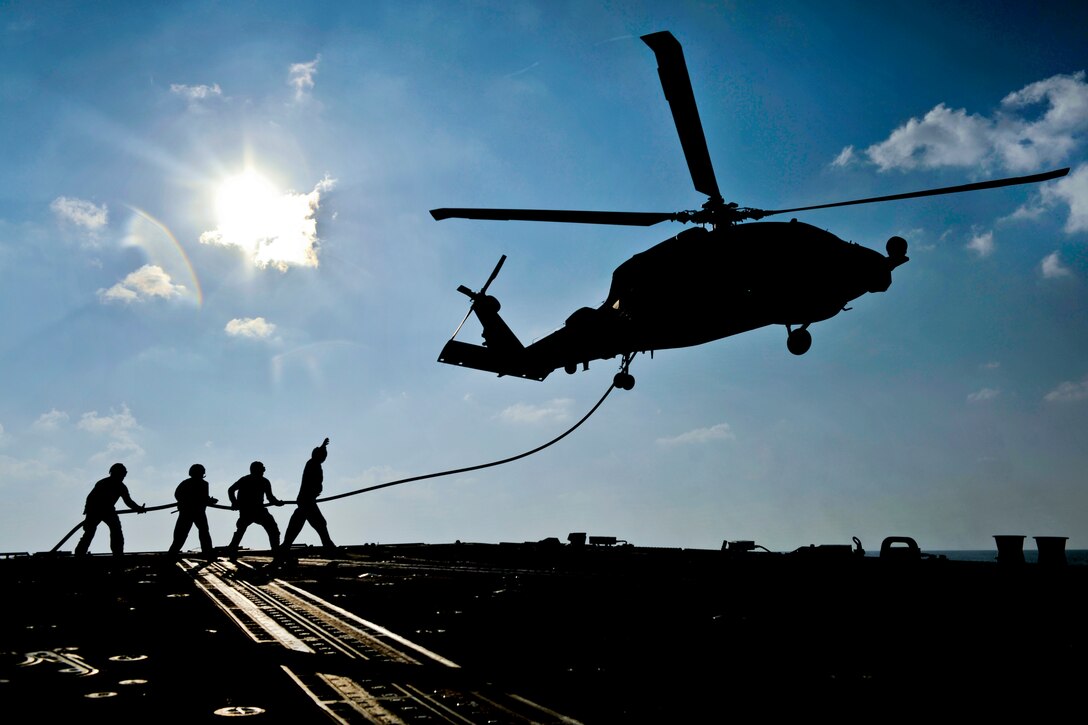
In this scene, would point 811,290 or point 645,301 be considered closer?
point 811,290

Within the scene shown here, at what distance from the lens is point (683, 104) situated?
1550cm

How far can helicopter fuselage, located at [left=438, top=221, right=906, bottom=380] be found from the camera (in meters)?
15.6

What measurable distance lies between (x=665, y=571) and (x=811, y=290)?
829 cm

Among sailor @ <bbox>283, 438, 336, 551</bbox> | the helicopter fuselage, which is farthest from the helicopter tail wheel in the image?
sailor @ <bbox>283, 438, 336, 551</bbox>

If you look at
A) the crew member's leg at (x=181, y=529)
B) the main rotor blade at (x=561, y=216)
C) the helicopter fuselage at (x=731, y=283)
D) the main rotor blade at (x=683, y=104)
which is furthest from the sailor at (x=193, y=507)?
the main rotor blade at (x=683, y=104)

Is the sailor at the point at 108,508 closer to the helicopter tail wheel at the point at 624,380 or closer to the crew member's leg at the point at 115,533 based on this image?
the crew member's leg at the point at 115,533

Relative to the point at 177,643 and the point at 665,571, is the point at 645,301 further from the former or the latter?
the point at 177,643

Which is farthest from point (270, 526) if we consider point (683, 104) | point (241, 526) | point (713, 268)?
point (683, 104)


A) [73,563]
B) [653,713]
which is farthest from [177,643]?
[73,563]

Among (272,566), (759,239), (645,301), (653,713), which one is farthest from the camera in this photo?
(645,301)

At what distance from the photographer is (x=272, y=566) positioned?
12.6 m

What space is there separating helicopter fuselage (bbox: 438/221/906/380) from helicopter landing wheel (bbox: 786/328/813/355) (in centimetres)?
26

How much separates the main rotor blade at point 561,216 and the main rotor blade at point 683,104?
4.30 feet

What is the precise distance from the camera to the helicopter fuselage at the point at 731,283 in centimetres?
1560
